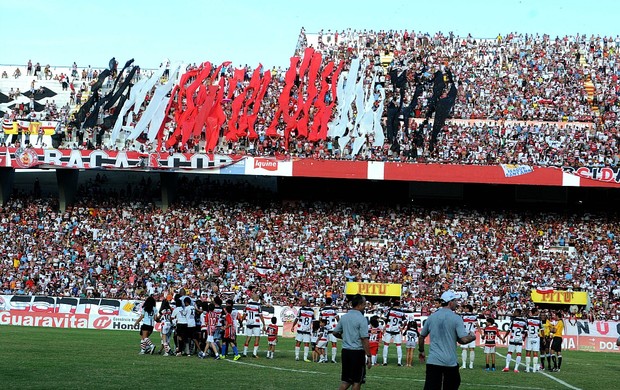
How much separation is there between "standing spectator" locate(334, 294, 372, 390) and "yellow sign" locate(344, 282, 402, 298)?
29.1 meters

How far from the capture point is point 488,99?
5719cm

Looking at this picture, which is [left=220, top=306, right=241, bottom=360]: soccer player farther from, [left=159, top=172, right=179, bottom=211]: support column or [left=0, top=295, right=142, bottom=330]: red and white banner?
[left=159, top=172, right=179, bottom=211]: support column

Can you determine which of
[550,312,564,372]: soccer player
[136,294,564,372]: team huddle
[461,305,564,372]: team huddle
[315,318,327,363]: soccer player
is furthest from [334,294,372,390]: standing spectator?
[550,312,564,372]: soccer player

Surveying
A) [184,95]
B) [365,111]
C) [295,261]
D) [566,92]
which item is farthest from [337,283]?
[566,92]

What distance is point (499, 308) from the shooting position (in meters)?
44.3

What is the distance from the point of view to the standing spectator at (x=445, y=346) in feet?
42.9

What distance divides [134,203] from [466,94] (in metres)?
19.9

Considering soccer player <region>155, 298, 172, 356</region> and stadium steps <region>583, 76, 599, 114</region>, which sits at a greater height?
stadium steps <region>583, 76, 599, 114</region>

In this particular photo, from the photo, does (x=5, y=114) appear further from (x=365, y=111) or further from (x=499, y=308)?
(x=499, y=308)

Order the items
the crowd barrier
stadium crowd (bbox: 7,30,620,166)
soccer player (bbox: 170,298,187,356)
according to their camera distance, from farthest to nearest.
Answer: stadium crowd (bbox: 7,30,620,166) → the crowd barrier → soccer player (bbox: 170,298,187,356)

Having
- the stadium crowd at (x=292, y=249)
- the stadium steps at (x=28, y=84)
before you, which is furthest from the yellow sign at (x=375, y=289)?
the stadium steps at (x=28, y=84)

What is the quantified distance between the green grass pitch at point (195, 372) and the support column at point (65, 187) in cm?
2255

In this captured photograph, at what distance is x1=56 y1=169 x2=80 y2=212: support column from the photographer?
53.1 m

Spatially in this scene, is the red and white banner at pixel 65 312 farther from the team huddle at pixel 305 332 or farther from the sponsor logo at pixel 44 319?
the team huddle at pixel 305 332
